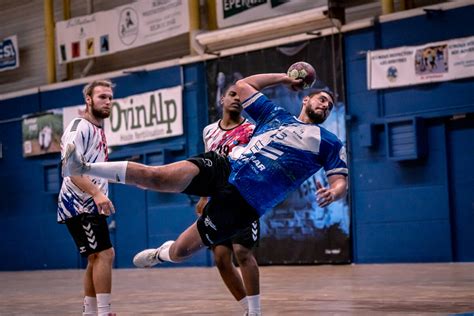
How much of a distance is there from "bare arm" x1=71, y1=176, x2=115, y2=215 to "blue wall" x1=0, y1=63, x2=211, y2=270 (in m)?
13.0

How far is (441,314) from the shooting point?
8.45m

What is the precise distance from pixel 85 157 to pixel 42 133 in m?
16.7

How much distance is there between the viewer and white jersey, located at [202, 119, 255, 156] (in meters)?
8.80

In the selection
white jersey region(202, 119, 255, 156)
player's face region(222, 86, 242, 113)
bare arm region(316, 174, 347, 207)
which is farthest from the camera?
player's face region(222, 86, 242, 113)

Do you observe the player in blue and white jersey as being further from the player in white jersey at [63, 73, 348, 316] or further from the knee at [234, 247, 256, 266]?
the knee at [234, 247, 256, 266]

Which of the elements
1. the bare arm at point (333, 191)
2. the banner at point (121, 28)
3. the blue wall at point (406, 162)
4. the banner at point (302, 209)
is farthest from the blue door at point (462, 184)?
the bare arm at point (333, 191)

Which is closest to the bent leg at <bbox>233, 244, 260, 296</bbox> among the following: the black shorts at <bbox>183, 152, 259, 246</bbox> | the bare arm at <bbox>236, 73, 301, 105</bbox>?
the black shorts at <bbox>183, 152, 259, 246</bbox>

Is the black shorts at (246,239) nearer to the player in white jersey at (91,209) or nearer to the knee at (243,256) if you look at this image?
the knee at (243,256)

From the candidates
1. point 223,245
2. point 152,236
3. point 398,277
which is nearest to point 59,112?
point 152,236

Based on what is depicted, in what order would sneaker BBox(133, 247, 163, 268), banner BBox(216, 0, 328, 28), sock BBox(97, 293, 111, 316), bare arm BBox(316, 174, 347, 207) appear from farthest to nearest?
banner BBox(216, 0, 328, 28) → sock BBox(97, 293, 111, 316) → sneaker BBox(133, 247, 163, 268) → bare arm BBox(316, 174, 347, 207)

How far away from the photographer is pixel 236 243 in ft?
27.4

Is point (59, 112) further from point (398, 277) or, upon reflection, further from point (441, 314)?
point (441, 314)

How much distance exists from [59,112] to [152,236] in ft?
14.9

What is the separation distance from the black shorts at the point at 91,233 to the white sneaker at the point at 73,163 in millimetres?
1248
